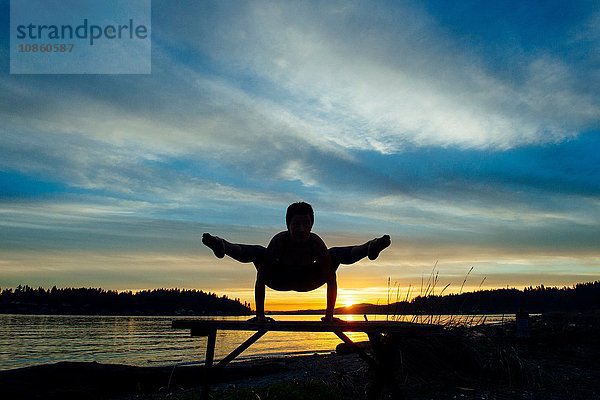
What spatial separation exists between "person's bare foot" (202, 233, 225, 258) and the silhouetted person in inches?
12.7

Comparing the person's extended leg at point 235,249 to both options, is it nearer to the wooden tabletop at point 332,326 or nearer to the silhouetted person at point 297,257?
the silhouetted person at point 297,257

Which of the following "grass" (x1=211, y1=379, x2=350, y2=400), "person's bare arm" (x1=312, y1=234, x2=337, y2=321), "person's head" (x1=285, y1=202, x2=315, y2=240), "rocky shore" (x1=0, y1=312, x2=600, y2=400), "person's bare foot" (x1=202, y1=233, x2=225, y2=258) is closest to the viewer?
"person's bare foot" (x1=202, y1=233, x2=225, y2=258)

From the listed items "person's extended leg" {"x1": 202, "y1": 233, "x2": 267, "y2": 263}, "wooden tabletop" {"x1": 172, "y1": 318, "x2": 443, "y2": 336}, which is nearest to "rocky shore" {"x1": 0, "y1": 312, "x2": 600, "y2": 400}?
"wooden tabletop" {"x1": 172, "y1": 318, "x2": 443, "y2": 336}

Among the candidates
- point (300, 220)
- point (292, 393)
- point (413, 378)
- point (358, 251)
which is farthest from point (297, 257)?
point (413, 378)

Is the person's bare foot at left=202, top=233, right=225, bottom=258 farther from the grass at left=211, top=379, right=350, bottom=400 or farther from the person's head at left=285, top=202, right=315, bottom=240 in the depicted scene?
the grass at left=211, top=379, right=350, bottom=400

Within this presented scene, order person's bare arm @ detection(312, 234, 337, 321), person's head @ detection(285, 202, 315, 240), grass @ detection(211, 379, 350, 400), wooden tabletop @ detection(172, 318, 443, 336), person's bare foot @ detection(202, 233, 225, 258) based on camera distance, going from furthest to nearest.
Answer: grass @ detection(211, 379, 350, 400), person's bare arm @ detection(312, 234, 337, 321), person's head @ detection(285, 202, 315, 240), person's bare foot @ detection(202, 233, 225, 258), wooden tabletop @ detection(172, 318, 443, 336)

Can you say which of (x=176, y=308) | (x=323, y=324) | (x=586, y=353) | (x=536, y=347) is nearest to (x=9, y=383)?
(x=323, y=324)

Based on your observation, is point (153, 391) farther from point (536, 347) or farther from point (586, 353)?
point (586, 353)

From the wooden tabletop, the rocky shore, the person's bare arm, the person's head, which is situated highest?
the person's head

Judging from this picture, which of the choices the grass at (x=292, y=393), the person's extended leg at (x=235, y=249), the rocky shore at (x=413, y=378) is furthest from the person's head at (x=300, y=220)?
the grass at (x=292, y=393)

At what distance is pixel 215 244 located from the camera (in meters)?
4.61

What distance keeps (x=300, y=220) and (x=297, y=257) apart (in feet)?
1.76

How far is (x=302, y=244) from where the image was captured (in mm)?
5461

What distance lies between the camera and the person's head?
5.25 meters
